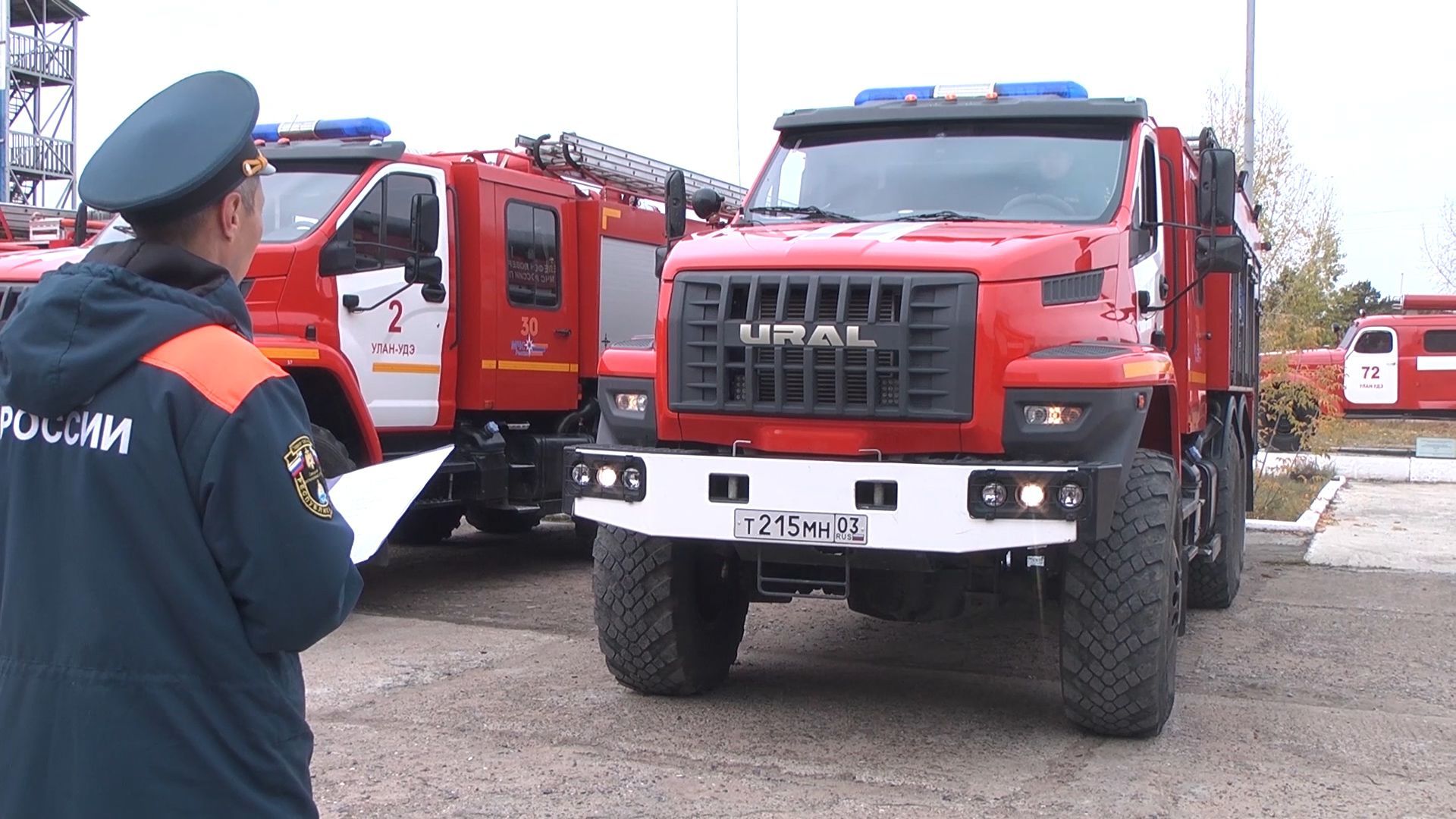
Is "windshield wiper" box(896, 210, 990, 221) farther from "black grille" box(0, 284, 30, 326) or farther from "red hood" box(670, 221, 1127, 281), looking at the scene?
"black grille" box(0, 284, 30, 326)

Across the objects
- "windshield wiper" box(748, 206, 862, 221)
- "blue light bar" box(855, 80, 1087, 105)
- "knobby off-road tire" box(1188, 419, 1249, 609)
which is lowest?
"knobby off-road tire" box(1188, 419, 1249, 609)

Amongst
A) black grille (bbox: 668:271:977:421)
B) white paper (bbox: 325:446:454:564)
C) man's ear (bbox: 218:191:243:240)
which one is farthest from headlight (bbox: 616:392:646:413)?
man's ear (bbox: 218:191:243:240)

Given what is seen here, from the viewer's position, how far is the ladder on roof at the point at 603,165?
1053 cm

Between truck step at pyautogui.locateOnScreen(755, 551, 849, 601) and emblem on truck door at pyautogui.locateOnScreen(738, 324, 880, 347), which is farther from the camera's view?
truck step at pyautogui.locateOnScreen(755, 551, 849, 601)

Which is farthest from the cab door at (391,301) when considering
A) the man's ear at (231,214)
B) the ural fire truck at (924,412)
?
the man's ear at (231,214)

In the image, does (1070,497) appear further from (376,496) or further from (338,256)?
(338,256)

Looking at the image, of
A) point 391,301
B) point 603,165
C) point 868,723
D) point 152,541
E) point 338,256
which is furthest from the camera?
point 603,165

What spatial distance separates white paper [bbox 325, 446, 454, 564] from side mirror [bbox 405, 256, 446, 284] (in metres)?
6.46

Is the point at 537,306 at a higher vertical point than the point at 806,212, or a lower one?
lower

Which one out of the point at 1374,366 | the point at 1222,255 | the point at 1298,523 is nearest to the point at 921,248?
the point at 1222,255

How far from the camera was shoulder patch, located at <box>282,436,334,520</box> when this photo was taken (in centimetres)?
196

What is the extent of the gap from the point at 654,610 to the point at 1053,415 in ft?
6.19

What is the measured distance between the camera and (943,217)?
20.7 feet

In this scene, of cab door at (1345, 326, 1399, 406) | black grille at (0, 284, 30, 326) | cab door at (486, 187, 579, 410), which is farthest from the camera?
cab door at (1345, 326, 1399, 406)
